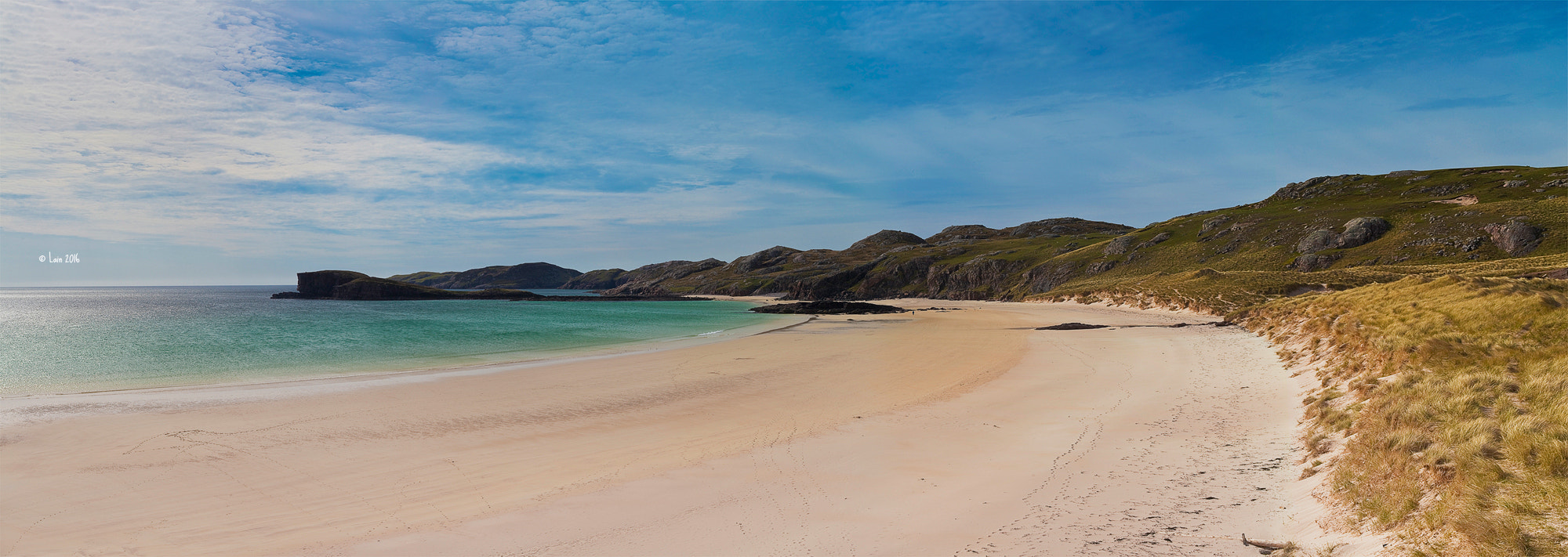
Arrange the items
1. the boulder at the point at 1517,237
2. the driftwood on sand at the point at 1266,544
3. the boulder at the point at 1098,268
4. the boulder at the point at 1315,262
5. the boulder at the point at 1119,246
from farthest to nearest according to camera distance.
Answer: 1. the boulder at the point at 1119,246
2. the boulder at the point at 1098,268
3. the boulder at the point at 1315,262
4. the boulder at the point at 1517,237
5. the driftwood on sand at the point at 1266,544

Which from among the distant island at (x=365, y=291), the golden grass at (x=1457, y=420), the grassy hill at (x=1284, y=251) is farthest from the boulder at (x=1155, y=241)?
the distant island at (x=365, y=291)

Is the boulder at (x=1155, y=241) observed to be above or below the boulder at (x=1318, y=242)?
above

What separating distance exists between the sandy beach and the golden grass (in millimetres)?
980

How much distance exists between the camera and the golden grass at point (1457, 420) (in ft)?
15.5

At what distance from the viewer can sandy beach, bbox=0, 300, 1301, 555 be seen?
284 inches

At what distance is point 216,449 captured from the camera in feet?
38.1

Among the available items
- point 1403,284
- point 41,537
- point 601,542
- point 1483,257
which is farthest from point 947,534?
point 1483,257

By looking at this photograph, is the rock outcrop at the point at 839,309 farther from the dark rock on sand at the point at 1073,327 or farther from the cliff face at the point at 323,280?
the cliff face at the point at 323,280

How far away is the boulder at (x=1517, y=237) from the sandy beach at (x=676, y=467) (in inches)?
2703

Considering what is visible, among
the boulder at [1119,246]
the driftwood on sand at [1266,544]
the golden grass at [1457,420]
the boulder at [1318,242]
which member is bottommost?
the driftwood on sand at [1266,544]

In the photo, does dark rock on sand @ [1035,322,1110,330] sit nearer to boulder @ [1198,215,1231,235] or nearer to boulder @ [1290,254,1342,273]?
boulder @ [1290,254,1342,273]

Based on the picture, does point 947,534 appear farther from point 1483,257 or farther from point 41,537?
point 1483,257

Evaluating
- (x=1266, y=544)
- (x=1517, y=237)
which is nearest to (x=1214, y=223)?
(x=1517, y=237)

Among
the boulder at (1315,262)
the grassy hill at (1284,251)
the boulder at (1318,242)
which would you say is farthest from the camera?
the boulder at (1318,242)
